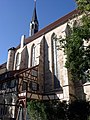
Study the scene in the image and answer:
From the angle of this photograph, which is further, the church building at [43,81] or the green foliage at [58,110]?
the church building at [43,81]

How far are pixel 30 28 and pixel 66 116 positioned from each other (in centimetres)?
3323

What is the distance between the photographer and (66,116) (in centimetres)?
1468

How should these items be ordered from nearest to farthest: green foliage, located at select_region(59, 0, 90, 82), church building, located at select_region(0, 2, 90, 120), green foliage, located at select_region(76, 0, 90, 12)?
1. green foliage, located at select_region(76, 0, 90, 12)
2. green foliage, located at select_region(59, 0, 90, 82)
3. church building, located at select_region(0, 2, 90, 120)

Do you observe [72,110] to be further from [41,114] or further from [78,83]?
[78,83]

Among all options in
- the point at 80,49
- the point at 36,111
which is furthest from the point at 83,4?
the point at 36,111

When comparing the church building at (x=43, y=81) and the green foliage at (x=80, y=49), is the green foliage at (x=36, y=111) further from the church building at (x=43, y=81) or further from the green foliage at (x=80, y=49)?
the church building at (x=43, y=81)

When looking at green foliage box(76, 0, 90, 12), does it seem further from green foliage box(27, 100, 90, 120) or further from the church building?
green foliage box(27, 100, 90, 120)

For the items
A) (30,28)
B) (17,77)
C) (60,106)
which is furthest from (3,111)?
(30,28)

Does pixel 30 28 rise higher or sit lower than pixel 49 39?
higher

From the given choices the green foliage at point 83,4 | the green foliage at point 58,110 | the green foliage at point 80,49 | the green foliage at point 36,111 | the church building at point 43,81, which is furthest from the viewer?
the church building at point 43,81

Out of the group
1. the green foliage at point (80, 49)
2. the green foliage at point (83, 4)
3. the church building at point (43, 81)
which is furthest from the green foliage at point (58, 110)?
the green foliage at point (83, 4)

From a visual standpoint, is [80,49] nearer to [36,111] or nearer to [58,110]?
[58,110]

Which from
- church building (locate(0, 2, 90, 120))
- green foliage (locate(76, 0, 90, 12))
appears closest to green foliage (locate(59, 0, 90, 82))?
green foliage (locate(76, 0, 90, 12))

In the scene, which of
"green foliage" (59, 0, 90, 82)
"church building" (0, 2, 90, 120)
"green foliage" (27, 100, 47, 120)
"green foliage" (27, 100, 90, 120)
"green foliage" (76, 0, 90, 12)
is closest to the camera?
"green foliage" (76, 0, 90, 12)
